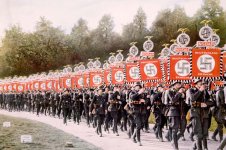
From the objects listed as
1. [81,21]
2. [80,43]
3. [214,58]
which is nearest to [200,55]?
[214,58]

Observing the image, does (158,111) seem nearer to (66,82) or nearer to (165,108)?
(165,108)

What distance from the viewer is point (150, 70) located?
19656mm

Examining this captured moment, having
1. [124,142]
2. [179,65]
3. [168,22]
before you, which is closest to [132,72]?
[168,22]

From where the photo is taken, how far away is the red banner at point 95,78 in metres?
25.8

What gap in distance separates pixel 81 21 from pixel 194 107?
27.1 ft

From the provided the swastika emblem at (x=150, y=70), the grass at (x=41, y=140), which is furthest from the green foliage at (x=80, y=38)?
the grass at (x=41, y=140)

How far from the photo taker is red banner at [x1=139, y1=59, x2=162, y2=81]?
1955 centimetres

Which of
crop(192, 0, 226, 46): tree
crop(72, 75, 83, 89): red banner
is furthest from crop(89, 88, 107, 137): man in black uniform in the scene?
crop(72, 75, 83, 89): red banner

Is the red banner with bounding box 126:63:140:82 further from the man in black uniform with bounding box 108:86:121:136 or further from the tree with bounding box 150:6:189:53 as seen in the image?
the tree with bounding box 150:6:189:53

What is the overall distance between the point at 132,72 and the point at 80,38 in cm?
501

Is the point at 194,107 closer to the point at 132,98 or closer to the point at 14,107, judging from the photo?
the point at 132,98

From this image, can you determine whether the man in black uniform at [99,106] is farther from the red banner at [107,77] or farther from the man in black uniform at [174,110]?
the man in black uniform at [174,110]

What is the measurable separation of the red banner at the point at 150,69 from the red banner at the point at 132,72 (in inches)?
72.8

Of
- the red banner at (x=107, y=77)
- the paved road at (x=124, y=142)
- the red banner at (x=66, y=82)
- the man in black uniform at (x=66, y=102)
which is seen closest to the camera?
the paved road at (x=124, y=142)
